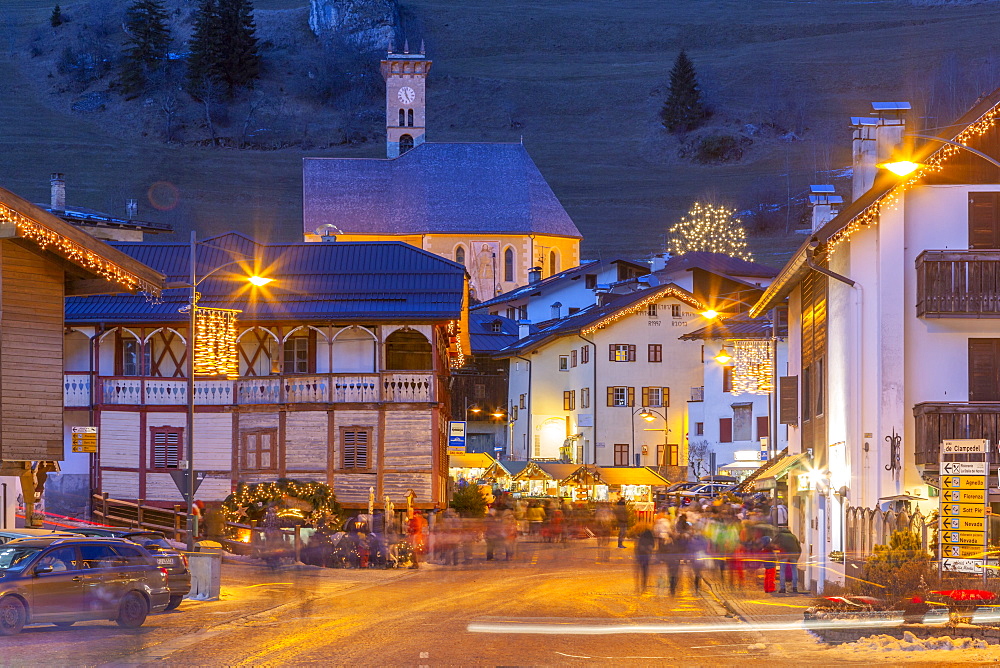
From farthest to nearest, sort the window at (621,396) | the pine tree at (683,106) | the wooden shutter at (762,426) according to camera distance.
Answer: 1. the pine tree at (683,106)
2. the window at (621,396)
3. the wooden shutter at (762,426)

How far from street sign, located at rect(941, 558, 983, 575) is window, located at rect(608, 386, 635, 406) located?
183 ft

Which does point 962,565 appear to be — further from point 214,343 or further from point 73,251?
point 73,251

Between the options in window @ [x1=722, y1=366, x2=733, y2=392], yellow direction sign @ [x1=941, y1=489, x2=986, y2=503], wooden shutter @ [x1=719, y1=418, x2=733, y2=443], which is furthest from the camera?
wooden shutter @ [x1=719, y1=418, x2=733, y2=443]

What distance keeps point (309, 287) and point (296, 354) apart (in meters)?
2.49

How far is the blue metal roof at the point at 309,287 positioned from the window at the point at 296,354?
6.65 feet

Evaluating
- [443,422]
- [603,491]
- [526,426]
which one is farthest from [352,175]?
[443,422]

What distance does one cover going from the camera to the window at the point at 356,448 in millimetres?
47406

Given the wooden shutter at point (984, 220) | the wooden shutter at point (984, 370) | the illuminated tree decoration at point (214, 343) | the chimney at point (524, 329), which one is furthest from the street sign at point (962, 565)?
the chimney at point (524, 329)

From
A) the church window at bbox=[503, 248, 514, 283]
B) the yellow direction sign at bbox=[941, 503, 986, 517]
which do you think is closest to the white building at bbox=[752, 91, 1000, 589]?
the yellow direction sign at bbox=[941, 503, 986, 517]

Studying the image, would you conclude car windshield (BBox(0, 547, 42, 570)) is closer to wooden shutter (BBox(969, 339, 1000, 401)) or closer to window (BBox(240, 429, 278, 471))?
wooden shutter (BBox(969, 339, 1000, 401))

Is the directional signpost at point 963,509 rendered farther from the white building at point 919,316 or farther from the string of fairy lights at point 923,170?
the string of fairy lights at point 923,170

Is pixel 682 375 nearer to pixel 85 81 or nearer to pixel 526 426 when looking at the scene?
pixel 526 426

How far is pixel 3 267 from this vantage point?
26.4m

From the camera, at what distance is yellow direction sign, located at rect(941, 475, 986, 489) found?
2372 centimetres
